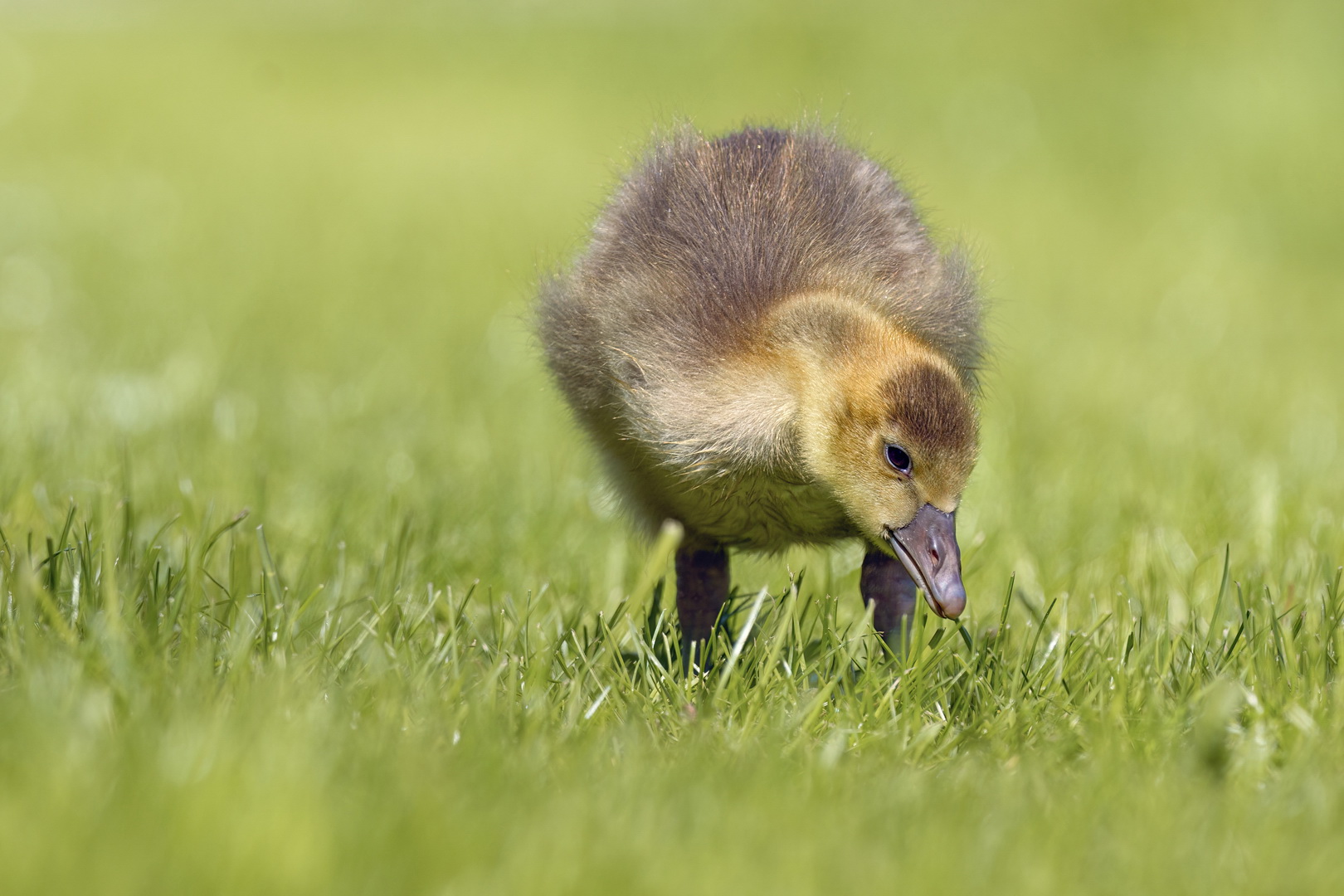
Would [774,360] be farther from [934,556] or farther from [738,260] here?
[934,556]

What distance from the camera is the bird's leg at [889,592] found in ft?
10.5

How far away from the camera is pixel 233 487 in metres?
4.25

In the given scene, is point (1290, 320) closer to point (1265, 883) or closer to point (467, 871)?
point (1265, 883)

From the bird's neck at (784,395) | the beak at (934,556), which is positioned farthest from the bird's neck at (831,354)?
the beak at (934,556)

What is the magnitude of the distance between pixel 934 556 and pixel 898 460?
22 centimetres

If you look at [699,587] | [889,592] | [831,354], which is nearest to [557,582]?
[699,587]

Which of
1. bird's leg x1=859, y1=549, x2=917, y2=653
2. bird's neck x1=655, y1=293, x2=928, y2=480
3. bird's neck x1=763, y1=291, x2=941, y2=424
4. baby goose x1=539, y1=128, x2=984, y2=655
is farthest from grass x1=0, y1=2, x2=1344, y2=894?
bird's neck x1=763, y1=291, x2=941, y2=424

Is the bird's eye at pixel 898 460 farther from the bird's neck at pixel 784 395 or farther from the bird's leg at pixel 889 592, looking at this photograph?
the bird's leg at pixel 889 592

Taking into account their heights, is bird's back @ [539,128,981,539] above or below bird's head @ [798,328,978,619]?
above

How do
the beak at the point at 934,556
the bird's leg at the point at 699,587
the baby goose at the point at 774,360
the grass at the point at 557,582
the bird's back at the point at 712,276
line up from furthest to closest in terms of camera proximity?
the bird's leg at the point at 699,587
the bird's back at the point at 712,276
the baby goose at the point at 774,360
the beak at the point at 934,556
the grass at the point at 557,582

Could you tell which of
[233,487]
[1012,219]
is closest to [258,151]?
[1012,219]

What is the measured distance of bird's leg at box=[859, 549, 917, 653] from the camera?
3.21 meters

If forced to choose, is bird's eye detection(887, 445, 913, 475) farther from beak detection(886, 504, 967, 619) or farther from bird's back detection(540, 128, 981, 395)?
bird's back detection(540, 128, 981, 395)

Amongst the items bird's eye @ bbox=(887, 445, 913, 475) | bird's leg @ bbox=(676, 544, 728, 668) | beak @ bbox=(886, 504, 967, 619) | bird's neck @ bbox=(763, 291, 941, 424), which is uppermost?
bird's neck @ bbox=(763, 291, 941, 424)
